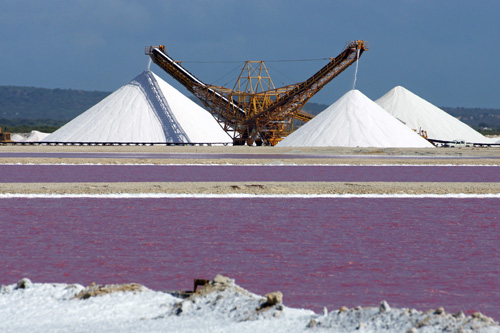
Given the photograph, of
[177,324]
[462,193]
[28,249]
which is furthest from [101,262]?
[462,193]

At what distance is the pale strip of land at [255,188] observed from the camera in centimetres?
1773

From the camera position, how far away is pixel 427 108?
230ft

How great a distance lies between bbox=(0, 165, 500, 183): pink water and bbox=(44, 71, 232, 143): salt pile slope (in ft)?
78.3

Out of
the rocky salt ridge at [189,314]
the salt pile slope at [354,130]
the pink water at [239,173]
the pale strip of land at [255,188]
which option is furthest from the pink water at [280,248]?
the salt pile slope at [354,130]

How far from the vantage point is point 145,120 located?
178 ft

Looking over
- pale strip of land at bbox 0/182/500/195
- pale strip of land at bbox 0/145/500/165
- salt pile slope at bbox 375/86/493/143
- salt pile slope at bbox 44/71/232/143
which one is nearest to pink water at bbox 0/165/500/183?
pale strip of land at bbox 0/145/500/165

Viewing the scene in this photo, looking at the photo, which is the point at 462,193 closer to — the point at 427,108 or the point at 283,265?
the point at 283,265

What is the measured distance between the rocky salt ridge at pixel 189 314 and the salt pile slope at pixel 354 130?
3850 centimetres

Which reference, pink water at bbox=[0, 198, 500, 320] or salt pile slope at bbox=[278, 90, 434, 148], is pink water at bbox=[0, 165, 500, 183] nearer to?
pink water at bbox=[0, 198, 500, 320]

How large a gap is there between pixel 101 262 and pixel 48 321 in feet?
7.65

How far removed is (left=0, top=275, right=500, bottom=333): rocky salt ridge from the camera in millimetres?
5785

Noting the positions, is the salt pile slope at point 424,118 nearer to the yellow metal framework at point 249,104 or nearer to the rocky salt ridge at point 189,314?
the yellow metal framework at point 249,104

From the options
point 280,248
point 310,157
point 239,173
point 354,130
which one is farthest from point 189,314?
point 354,130

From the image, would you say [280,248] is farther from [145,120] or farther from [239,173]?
[145,120]
